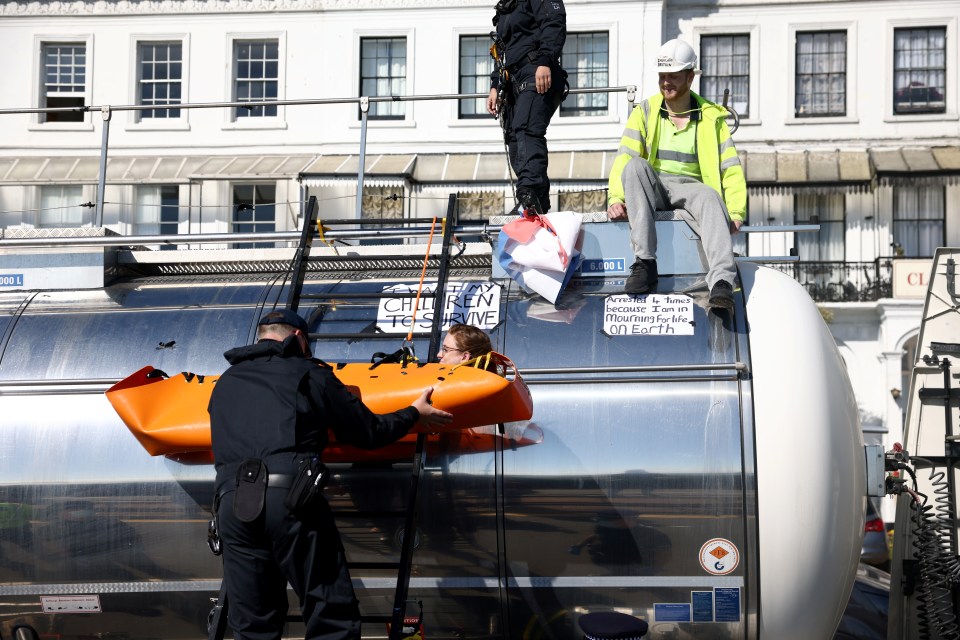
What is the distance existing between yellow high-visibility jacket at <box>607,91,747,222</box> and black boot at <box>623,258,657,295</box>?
1.62 ft

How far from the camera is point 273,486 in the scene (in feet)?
15.8

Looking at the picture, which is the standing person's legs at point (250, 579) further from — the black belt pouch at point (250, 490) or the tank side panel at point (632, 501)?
the tank side panel at point (632, 501)

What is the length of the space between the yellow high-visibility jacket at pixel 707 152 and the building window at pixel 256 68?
21.8m

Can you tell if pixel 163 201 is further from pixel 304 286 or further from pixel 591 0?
pixel 304 286

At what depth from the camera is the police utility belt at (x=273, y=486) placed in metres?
4.73

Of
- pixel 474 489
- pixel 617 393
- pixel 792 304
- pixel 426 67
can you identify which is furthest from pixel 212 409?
pixel 426 67

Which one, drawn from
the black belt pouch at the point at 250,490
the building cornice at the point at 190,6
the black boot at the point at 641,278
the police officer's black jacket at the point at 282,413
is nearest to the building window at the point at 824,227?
the building cornice at the point at 190,6

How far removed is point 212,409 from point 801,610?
312 cm

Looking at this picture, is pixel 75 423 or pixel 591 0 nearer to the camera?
pixel 75 423

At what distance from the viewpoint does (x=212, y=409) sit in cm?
509

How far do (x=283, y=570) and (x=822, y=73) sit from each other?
2479cm

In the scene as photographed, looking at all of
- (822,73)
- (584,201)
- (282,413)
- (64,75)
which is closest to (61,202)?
(64,75)

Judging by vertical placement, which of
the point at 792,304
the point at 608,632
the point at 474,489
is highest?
the point at 792,304

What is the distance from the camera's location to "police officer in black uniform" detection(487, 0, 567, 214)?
6840 millimetres
